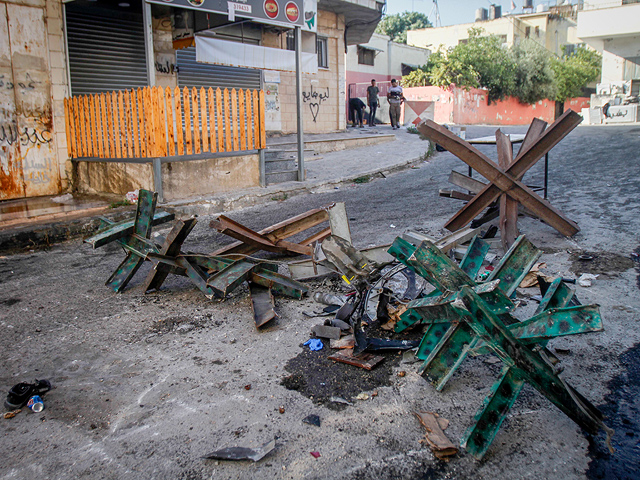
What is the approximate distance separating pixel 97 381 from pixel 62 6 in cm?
814

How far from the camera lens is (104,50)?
396 inches

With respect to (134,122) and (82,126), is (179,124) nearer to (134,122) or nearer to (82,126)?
(134,122)

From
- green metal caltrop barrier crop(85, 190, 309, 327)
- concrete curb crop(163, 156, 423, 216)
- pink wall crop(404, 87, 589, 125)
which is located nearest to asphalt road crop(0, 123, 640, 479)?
green metal caltrop barrier crop(85, 190, 309, 327)

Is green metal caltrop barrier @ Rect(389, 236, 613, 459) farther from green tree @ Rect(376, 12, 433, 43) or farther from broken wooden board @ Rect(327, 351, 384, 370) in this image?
green tree @ Rect(376, 12, 433, 43)

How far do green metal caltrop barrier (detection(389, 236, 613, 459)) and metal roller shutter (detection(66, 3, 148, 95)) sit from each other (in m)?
9.26

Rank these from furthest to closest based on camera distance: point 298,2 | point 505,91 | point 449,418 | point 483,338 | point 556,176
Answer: point 505,91, point 298,2, point 556,176, point 449,418, point 483,338

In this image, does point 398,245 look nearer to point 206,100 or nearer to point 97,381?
point 97,381

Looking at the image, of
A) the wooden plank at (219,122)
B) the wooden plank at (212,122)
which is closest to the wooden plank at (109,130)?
the wooden plank at (212,122)

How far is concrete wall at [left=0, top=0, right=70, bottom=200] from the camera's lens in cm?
819

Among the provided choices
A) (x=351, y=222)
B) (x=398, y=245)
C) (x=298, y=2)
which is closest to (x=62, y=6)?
(x=298, y=2)

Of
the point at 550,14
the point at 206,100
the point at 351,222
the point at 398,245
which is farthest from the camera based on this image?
the point at 550,14

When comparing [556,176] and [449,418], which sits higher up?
[556,176]

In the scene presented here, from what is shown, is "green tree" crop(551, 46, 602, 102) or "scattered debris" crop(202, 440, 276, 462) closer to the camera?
"scattered debris" crop(202, 440, 276, 462)

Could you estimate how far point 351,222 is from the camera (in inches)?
264
